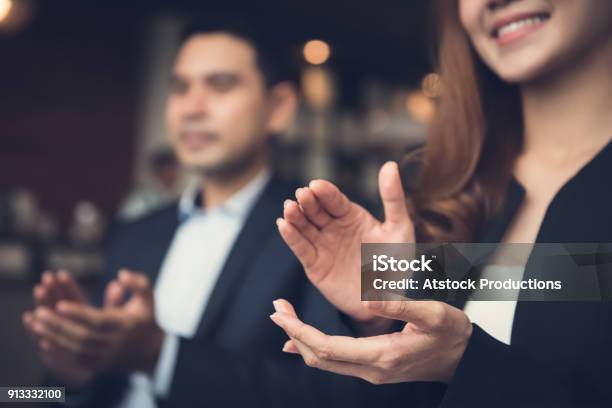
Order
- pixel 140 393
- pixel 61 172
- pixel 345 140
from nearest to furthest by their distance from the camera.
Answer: pixel 140 393
pixel 61 172
pixel 345 140

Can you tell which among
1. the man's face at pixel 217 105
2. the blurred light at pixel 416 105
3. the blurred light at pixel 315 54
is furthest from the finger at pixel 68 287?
the blurred light at pixel 416 105

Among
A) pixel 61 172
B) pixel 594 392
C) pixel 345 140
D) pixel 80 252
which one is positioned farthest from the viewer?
pixel 345 140

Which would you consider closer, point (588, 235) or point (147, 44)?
point (588, 235)

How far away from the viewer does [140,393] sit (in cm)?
120

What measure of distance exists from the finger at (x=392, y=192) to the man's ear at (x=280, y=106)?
0.80 metres

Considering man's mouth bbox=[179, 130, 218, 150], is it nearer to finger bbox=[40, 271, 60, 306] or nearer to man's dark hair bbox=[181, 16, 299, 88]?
man's dark hair bbox=[181, 16, 299, 88]

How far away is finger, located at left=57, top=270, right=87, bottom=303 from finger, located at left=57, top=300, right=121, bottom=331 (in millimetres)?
80

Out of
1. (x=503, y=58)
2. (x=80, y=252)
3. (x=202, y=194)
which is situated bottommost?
(x=80, y=252)

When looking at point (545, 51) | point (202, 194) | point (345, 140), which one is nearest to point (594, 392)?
point (545, 51)

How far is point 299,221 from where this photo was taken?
2.41ft

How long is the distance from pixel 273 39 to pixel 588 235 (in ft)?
3.42

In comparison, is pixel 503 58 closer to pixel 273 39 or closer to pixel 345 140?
pixel 273 39

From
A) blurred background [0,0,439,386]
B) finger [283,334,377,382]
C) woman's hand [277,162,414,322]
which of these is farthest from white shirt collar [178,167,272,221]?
blurred background [0,0,439,386]

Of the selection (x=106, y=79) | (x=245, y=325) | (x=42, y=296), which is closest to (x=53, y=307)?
(x=42, y=296)
